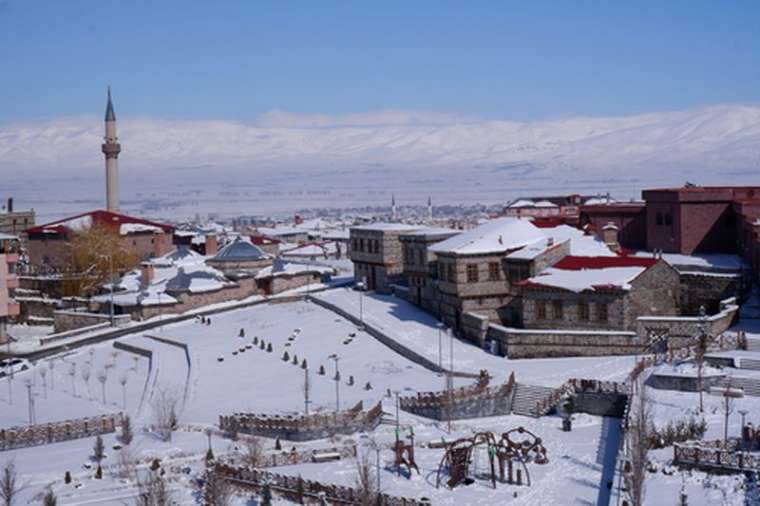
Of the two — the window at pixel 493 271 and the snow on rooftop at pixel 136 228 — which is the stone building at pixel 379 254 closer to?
the window at pixel 493 271

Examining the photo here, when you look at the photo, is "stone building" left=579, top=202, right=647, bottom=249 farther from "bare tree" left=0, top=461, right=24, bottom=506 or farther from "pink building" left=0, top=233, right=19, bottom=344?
"bare tree" left=0, top=461, right=24, bottom=506

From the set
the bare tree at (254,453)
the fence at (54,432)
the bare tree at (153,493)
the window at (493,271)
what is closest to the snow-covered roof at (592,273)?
the window at (493,271)

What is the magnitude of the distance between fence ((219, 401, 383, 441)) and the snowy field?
0.46 meters

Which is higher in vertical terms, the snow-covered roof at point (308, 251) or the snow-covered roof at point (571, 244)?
the snow-covered roof at point (571, 244)

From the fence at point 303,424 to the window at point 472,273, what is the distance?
11.4 metres

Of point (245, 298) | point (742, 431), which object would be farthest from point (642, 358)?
point (245, 298)

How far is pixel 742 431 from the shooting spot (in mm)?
23703

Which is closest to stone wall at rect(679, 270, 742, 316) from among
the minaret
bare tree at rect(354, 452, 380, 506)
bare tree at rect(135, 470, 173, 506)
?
bare tree at rect(354, 452, 380, 506)

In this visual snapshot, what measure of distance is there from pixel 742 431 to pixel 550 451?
4.52 m

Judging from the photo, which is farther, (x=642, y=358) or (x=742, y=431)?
(x=642, y=358)

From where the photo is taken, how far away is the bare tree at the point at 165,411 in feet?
88.0

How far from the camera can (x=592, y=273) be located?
3550 centimetres

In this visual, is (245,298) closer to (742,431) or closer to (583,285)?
(583,285)

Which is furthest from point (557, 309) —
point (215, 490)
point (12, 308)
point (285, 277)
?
point (12, 308)
